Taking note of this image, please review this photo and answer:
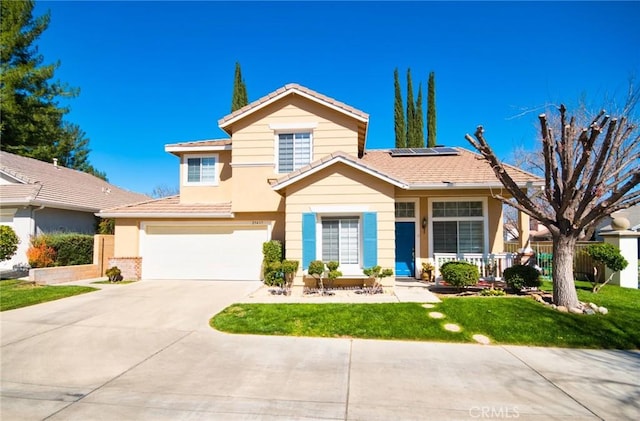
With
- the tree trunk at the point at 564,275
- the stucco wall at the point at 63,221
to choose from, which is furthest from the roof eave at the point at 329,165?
the stucco wall at the point at 63,221

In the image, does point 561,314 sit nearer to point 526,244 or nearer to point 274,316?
point 526,244

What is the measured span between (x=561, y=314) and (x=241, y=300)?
794 centimetres

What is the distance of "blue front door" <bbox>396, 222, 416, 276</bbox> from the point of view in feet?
40.9

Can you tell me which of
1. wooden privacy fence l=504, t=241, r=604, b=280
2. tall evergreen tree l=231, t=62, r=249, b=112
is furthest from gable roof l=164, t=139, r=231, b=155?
wooden privacy fence l=504, t=241, r=604, b=280

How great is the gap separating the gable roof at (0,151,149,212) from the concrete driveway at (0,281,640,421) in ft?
30.9

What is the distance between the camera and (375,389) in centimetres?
455

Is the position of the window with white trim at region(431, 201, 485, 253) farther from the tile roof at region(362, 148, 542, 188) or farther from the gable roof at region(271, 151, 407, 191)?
the gable roof at region(271, 151, 407, 191)

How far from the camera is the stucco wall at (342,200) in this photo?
1063 cm

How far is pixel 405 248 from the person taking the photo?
41.3 feet

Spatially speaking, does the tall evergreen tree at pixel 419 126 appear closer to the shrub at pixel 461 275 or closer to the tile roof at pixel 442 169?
the tile roof at pixel 442 169

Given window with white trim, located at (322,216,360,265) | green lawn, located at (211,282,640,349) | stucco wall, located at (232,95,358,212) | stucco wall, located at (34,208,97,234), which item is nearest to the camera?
green lawn, located at (211,282,640,349)

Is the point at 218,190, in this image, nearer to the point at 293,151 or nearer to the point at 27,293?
→ the point at 293,151

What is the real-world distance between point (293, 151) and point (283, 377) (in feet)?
31.5

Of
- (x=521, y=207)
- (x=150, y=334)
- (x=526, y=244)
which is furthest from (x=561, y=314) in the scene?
(x=150, y=334)
